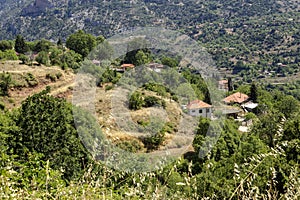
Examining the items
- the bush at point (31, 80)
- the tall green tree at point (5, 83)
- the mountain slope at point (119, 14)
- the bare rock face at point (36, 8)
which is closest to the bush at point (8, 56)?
the bush at point (31, 80)

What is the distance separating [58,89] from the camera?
61.4 feet

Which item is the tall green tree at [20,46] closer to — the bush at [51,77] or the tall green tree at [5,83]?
the bush at [51,77]

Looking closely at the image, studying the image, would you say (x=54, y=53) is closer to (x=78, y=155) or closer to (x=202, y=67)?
(x=78, y=155)

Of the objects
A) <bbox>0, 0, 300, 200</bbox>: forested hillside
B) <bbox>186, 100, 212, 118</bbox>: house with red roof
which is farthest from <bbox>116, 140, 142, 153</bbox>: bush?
<bbox>186, 100, 212, 118</bbox>: house with red roof

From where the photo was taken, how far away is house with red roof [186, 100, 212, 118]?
1923 cm

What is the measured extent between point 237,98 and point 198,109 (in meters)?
14.9

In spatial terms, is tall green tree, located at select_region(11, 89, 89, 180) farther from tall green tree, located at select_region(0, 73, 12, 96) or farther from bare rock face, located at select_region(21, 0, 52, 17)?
bare rock face, located at select_region(21, 0, 52, 17)

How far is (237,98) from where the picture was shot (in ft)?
112

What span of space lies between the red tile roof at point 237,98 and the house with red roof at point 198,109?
40.9ft

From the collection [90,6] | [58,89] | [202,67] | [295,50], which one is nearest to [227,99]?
[202,67]

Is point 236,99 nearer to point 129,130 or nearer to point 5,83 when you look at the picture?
point 129,130

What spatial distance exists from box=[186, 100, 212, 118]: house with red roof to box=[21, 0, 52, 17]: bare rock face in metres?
96.8

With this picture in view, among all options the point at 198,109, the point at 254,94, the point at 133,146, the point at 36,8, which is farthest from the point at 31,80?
the point at 36,8

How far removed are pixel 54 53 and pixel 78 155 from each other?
48.5 feet
